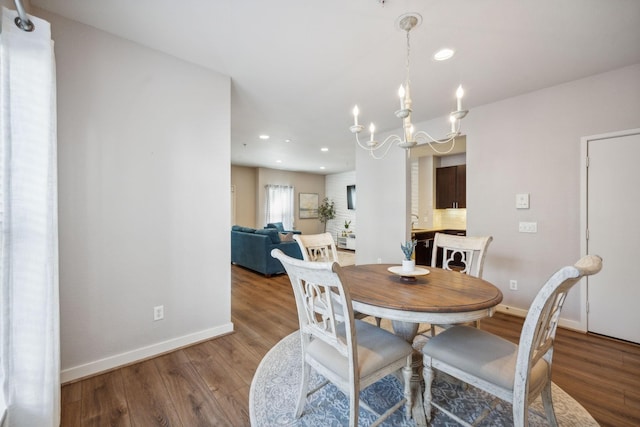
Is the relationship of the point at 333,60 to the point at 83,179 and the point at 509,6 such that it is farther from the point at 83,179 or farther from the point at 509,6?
the point at 83,179

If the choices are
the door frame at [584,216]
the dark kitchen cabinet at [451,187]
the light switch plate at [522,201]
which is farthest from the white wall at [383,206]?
the door frame at [584,216]

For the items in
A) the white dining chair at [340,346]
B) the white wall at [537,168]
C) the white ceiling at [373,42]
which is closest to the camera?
the white dining chair at [340,346]

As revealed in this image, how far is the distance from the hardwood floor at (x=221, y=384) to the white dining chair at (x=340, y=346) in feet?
2.02

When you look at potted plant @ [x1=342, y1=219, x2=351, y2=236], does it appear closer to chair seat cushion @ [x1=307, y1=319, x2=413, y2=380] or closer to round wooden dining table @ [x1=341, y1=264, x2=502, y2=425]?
round wooden dining table @ [x1=341, y1=264, x2=502, y2=425]

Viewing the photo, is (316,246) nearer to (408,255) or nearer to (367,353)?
(408,255)

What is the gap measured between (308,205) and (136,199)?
725 cm

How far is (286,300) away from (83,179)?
101 inches

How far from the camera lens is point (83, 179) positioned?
1943mm

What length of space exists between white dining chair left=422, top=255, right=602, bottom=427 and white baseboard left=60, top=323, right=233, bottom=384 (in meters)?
1.95

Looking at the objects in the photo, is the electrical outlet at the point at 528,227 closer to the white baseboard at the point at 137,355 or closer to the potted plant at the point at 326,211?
the white baseboard at the point at 137,355

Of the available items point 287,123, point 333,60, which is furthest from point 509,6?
point 287,123

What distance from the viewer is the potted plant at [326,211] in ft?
30.6

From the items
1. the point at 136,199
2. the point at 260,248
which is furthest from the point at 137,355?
the point at 260,248

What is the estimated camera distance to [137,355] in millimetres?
2156
